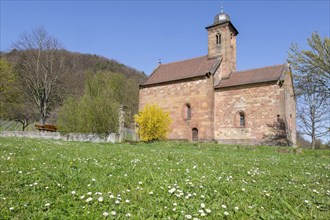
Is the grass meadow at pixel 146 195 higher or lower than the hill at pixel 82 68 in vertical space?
lower

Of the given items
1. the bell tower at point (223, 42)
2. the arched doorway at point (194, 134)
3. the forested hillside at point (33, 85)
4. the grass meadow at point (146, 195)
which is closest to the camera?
the grass meadow at point (146, 195)

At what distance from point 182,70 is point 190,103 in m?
6.06

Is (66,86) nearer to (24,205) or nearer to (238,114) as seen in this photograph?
(238,114)

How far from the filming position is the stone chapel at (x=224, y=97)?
82.7 ft

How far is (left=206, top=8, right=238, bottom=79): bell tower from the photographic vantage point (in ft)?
101

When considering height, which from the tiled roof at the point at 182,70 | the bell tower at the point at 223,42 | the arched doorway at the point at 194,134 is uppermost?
the bell tower at the point at 223,42

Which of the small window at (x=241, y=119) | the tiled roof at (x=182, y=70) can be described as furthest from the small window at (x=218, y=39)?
the small window at (x=241, y=119)

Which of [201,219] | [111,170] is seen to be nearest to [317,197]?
[201,219]

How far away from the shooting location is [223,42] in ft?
103

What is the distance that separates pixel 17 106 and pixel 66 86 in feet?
33.1

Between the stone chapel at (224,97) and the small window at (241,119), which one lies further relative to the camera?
the small window at (241,119)

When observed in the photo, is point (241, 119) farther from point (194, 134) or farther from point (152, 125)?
point (152, 125)

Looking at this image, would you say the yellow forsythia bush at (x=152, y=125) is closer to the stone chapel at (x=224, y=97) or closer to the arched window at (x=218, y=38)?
the stone chapel at (x=224, y=97)

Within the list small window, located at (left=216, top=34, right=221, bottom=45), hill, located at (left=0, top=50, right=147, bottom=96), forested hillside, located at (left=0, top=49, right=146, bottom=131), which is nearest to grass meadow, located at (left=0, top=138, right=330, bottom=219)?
small window, located at (left=216, top=34, right=221, bottom=45)
